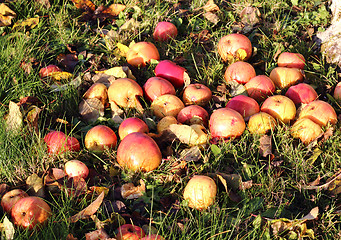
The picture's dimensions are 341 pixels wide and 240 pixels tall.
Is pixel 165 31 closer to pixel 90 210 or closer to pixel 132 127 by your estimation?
pixel 132 127

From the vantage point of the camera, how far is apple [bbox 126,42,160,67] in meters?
4.16

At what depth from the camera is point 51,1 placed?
16.5 feet

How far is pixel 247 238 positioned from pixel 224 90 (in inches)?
66.5

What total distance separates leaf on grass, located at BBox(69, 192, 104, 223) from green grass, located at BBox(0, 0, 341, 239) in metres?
0.05

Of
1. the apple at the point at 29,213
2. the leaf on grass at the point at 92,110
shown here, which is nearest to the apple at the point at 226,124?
the leaf on grass at the point at 92,110

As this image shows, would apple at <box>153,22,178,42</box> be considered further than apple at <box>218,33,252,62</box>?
Yes

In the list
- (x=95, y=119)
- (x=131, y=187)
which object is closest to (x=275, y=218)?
(x=131, y=187)

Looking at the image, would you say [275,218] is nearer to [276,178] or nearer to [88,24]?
[276,178]

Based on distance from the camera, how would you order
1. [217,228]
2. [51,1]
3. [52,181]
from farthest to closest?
1. [51,1]
2. [52,181]
3. [217,228]

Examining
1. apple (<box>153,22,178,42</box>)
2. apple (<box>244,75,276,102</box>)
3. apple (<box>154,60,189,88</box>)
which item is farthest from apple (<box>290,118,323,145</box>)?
apple (<box>153,22,178,42</box>)

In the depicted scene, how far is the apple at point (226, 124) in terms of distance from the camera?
130 inches

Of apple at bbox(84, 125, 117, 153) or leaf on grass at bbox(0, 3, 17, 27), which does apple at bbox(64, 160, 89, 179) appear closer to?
apple at bbox(84, 125, 117, 153)

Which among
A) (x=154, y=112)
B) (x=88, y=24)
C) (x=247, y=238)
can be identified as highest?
(x=88, y=24)

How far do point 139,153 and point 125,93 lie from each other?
0.83m
